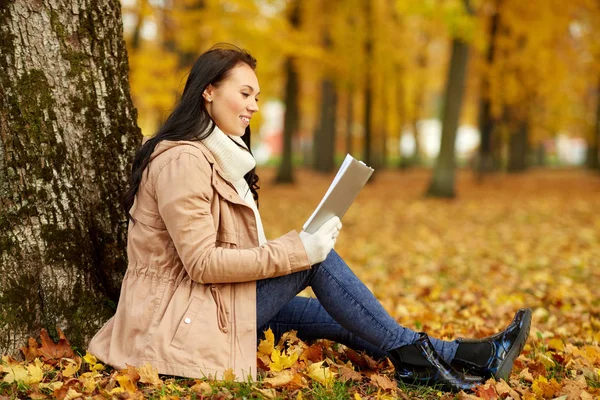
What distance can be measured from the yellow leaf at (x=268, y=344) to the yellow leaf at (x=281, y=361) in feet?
0.39

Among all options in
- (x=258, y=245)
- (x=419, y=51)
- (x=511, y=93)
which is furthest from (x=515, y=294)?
(x=419, y=51)

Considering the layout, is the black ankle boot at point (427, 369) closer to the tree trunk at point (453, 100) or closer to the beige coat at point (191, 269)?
the beige coat at point (191, 269)

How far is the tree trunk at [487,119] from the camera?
1625 centimetres

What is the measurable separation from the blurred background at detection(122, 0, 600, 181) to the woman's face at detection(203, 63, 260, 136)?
6.31m

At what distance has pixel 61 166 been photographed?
9.93 ft

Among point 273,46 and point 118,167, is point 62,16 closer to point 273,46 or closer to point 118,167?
point 118,167

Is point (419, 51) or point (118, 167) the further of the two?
point (419, 51)

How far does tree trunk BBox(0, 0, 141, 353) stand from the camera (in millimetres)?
2938

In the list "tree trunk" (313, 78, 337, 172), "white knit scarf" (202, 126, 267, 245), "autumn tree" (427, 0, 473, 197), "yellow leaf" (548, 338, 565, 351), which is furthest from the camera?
"tree trunk" (313, 78, 337, 172)

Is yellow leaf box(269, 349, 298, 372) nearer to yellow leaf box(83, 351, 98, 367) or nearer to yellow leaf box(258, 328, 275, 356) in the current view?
yellow leaf box(258, 328, 275, 356)

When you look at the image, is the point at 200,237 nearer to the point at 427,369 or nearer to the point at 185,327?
the point at 185,327

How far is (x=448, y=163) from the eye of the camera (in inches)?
532

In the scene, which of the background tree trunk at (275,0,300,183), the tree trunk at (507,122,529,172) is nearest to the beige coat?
the background tree trunk at (275,0,300,183)

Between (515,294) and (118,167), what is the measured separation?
3743mm
